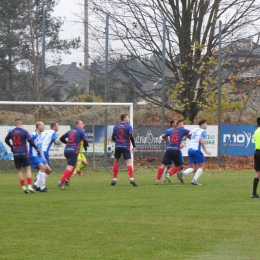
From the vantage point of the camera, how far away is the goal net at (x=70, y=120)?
24516 mm

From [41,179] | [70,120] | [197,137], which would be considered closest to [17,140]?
[41,179]

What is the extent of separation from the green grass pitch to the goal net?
7.70 m

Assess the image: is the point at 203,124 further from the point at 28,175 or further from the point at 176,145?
the point at 28,175

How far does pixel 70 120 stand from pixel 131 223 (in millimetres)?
15458

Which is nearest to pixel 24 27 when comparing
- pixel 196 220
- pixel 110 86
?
pixel 110 86

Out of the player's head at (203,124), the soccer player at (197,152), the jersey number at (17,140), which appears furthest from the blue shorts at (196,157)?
the jersey number at (17,140)

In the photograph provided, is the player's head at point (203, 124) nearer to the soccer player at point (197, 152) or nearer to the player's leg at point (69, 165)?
the soccer player at point (197, 152)

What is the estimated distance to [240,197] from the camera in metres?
14.6

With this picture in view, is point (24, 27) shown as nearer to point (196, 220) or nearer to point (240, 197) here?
point (240, 197)

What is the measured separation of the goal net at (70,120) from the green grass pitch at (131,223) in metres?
7.70

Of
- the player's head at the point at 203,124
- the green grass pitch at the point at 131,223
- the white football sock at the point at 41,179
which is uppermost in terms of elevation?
the player's head at the point at 203,124

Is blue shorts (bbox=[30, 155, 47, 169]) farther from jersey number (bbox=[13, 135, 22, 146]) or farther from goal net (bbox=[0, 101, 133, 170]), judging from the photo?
goal net (bbox=[0, 101, 133, 170])

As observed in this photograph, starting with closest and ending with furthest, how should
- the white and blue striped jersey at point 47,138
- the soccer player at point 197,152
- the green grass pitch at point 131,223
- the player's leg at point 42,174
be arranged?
the green grass pitch at point 131,223 → the player's leg at point 42,174 → the white and blue striped jersey at point 47,138 → the soccer player at point 197,152

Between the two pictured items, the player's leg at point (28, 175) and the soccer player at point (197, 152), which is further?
the soccer player at point (197, 152)
